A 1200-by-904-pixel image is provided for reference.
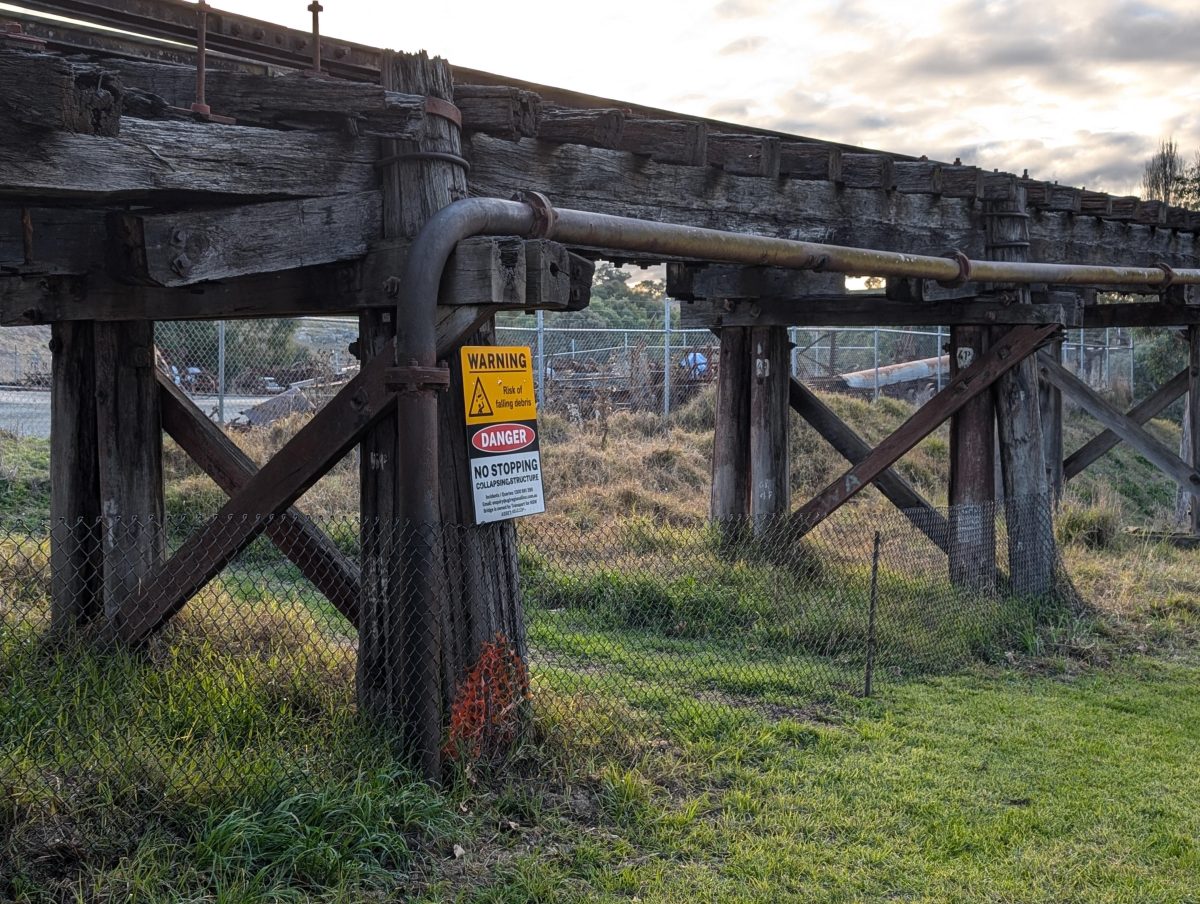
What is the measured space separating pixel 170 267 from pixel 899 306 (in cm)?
655

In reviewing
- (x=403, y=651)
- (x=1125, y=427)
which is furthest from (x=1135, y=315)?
(x=403, y=651)

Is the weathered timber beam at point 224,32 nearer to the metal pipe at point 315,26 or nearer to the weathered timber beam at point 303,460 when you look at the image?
the metal pipe at point 315,26

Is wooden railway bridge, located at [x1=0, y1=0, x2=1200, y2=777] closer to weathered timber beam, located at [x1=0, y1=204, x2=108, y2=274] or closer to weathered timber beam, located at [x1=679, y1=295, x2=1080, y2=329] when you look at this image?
weathered timber beam, located at [x1=0, y1=204, x2=108, y2=274]

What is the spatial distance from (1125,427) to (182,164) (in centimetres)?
1130

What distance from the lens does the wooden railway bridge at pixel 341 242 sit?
13.9 feet

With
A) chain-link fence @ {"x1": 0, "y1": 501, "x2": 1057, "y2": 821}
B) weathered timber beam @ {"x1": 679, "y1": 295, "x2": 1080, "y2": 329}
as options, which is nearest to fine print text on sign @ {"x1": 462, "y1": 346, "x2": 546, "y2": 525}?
chain-link fence @ {"x1": 0, "y1": 501, "x2": 1057, "y2": 821}

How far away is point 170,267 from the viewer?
418 centimetres

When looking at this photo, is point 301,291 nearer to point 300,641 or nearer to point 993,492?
point 300,641

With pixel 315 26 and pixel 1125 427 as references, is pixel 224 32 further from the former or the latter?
pixel 1125 427

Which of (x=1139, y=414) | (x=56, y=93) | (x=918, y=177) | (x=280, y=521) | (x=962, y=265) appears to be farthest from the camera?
(x=1139, y=414)

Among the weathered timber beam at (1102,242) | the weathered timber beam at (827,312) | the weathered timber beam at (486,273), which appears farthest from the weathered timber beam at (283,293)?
the weathered timber beam at (1102,242)

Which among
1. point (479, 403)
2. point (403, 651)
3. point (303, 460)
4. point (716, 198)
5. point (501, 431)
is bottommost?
point (403, 651)

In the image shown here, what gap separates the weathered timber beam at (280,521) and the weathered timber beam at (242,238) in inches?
45.9

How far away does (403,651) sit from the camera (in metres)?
4.72
